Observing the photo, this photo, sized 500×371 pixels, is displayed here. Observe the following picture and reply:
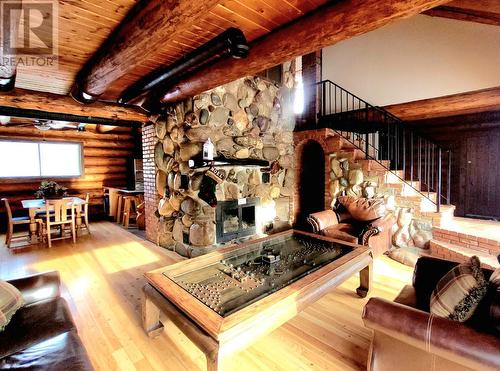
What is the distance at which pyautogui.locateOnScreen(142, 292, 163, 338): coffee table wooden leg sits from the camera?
206 cm

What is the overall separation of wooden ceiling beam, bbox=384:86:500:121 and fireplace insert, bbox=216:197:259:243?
10.9 ft

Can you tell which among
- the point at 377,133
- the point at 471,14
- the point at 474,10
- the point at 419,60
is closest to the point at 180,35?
the point at 474,10

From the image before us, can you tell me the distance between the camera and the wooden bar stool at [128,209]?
235 inches

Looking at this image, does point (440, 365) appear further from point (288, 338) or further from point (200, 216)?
point (200, 216)

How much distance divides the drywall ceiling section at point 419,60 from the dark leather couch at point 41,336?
5.86 meters

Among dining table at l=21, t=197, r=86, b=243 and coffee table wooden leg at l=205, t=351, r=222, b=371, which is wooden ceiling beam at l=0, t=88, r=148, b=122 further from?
coffee table wooden leg at l=205, t=351, r=222, b=371

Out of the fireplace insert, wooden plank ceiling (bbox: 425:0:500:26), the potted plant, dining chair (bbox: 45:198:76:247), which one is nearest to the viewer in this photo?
wooden plank ceiling (bbox: 425:0:500:26)

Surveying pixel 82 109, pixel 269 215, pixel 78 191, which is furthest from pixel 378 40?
pixel 78 191

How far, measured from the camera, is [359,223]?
3.91 m

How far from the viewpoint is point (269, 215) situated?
496 centimetres

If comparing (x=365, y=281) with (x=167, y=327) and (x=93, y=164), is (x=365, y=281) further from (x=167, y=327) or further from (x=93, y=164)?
(x=93, y=164)

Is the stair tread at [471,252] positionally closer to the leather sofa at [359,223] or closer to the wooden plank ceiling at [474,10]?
the leather sofa at [359,223]

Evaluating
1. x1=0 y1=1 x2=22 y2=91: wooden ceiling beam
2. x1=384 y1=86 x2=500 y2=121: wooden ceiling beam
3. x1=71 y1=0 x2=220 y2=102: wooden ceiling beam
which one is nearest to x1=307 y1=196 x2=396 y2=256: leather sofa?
x1=384 y1=86 x2=500 y2=121: wooden ceiling beam

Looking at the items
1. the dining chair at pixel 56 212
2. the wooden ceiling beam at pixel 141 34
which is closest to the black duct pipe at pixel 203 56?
the wooden ceiling beam at pixel 141 34
